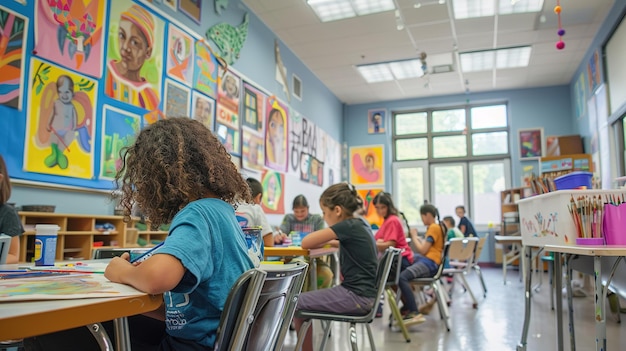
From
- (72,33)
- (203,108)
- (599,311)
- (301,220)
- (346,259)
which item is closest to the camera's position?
(599,311)

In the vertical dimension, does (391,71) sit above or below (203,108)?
above

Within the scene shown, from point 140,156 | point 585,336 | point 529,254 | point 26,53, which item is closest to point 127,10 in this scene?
point 26,53

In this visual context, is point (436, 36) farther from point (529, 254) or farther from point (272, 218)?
point (529, 254)

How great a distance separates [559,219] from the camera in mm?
2223

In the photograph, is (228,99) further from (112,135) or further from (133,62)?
(112,135)

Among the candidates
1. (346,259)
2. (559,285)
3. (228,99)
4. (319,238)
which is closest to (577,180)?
(559,285)

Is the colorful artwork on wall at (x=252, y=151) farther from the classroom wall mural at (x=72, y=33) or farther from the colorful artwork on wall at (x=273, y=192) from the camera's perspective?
the classroom wall mural at (x=72, y=33)

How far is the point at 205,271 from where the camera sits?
41.7 inches

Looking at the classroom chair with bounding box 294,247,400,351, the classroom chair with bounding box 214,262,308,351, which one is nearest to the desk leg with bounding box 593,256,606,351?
the classroom chair with bounding box 294,247,400,351

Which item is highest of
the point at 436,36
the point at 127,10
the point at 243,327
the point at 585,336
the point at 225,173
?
the point at 436,36

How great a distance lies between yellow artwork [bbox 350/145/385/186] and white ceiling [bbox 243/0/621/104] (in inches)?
64.0

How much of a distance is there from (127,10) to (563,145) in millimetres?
7035

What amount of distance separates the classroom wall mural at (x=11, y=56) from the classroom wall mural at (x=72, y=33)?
0.38ft

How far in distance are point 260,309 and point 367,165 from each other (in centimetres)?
889
